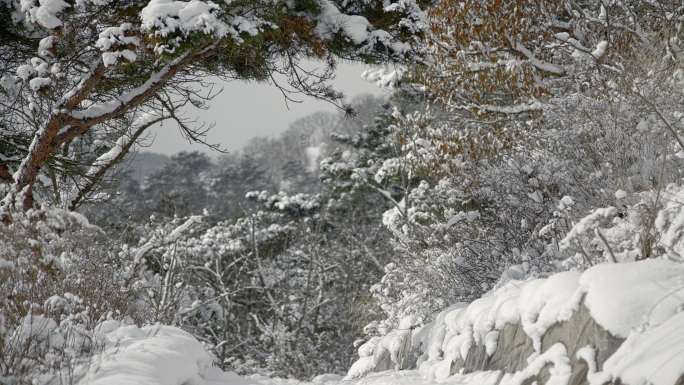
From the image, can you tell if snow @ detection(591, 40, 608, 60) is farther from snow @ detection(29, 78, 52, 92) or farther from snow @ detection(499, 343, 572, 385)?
snow @ detection(29, 78, 52, 92)

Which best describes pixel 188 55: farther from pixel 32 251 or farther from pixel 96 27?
pixel 32 251

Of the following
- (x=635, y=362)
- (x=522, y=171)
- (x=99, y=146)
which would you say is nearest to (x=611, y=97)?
(x=522, y=171)

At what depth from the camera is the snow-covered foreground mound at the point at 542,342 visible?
238 cm

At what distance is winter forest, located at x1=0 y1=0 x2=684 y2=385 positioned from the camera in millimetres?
3123

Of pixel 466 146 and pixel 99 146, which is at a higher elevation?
pixel 99 146

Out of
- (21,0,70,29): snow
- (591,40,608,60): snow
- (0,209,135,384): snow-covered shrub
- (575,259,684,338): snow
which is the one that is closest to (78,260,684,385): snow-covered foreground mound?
(575,259,684,338): snow

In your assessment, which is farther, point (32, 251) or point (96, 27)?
point (96, 27)

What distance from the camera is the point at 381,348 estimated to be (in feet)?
21.7

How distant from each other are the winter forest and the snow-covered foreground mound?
1 centimetres

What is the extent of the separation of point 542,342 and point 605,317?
66 centimetres

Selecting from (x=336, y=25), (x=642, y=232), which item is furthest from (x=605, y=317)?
(x=336, y=25)

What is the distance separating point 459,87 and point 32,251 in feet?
17.8

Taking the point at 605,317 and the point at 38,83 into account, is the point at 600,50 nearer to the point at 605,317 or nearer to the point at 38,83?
the point at 605,317

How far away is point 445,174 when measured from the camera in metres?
8.12
